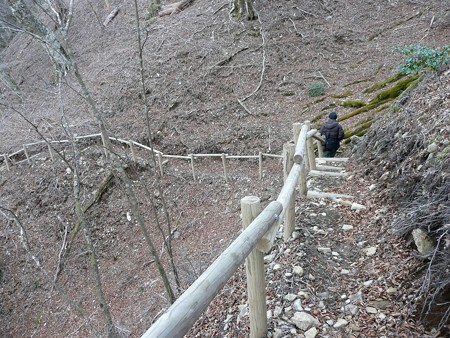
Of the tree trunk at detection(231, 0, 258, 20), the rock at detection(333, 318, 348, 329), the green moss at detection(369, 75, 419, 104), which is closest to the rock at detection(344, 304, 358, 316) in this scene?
the rock at detection(333, 318, 348, 329)

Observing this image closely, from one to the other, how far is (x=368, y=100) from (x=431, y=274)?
324 inches

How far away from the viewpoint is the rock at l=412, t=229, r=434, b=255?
262cm

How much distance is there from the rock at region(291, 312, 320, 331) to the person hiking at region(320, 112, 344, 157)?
522 centimetres

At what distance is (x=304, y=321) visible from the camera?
8.34 feet

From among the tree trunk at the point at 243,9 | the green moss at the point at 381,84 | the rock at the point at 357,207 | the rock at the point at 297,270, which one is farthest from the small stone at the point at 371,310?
the tree trunk at the point at 243,9

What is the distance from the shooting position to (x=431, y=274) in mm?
2322

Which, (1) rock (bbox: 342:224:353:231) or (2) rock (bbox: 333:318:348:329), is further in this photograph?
(1) rock (bbox: 342:224:353:231)

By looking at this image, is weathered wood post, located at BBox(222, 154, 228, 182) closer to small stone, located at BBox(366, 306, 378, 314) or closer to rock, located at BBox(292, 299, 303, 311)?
rock, located at BBox(292, 299, 303, 311)

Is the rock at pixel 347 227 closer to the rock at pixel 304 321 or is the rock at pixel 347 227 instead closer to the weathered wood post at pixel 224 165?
the rock at pixel 304 321

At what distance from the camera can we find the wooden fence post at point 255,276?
7.00 ft

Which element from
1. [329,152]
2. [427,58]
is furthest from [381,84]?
[427,58]

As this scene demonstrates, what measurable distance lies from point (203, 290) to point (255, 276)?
2.78ft

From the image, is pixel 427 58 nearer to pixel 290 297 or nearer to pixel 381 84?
pixel 381 84

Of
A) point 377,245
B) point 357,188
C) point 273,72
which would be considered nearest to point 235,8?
point 273,72
